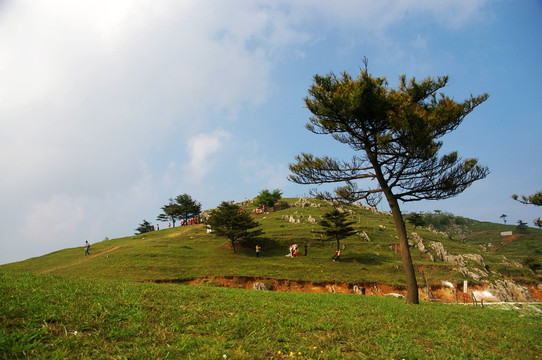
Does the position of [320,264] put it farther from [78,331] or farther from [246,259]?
[78,331]

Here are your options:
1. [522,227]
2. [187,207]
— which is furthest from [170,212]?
[522,227]

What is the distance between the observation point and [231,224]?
39594 mm

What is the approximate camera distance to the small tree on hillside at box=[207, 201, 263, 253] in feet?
128

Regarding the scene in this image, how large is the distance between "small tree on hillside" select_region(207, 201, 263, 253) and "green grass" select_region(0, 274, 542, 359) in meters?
30.9

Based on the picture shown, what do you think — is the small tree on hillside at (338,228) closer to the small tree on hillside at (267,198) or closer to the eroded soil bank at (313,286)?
the eroded soil bank at (313,286)

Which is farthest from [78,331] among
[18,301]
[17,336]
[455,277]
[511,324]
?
[455,277]

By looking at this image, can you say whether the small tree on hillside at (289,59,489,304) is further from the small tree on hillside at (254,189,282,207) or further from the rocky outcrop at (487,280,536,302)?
the small tree on hillside at (254,189,282,207)

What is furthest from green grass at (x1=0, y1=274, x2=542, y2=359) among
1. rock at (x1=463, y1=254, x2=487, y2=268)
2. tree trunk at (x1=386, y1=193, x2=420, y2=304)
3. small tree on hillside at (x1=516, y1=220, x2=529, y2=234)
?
small tree on hillside at (x1=516, y1=220, x2=529, y2=234)

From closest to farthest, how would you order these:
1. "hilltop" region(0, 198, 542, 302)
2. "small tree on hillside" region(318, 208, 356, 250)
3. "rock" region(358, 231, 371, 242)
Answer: "hilltop" region(0, 198, 542, 302) < "small tree on hillside" region(318, 208, 356, 250) < "rock" region(358, 231, 371, 242)

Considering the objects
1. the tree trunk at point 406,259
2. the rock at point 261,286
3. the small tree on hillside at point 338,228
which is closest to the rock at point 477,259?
the small tree on hillside at point 338,228

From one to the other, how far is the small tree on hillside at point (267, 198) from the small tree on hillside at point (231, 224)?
34.4m

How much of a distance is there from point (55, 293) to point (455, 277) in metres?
37.7

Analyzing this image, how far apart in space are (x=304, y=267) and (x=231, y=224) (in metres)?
12.5

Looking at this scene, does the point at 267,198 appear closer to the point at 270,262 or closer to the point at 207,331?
the point at 270,262
